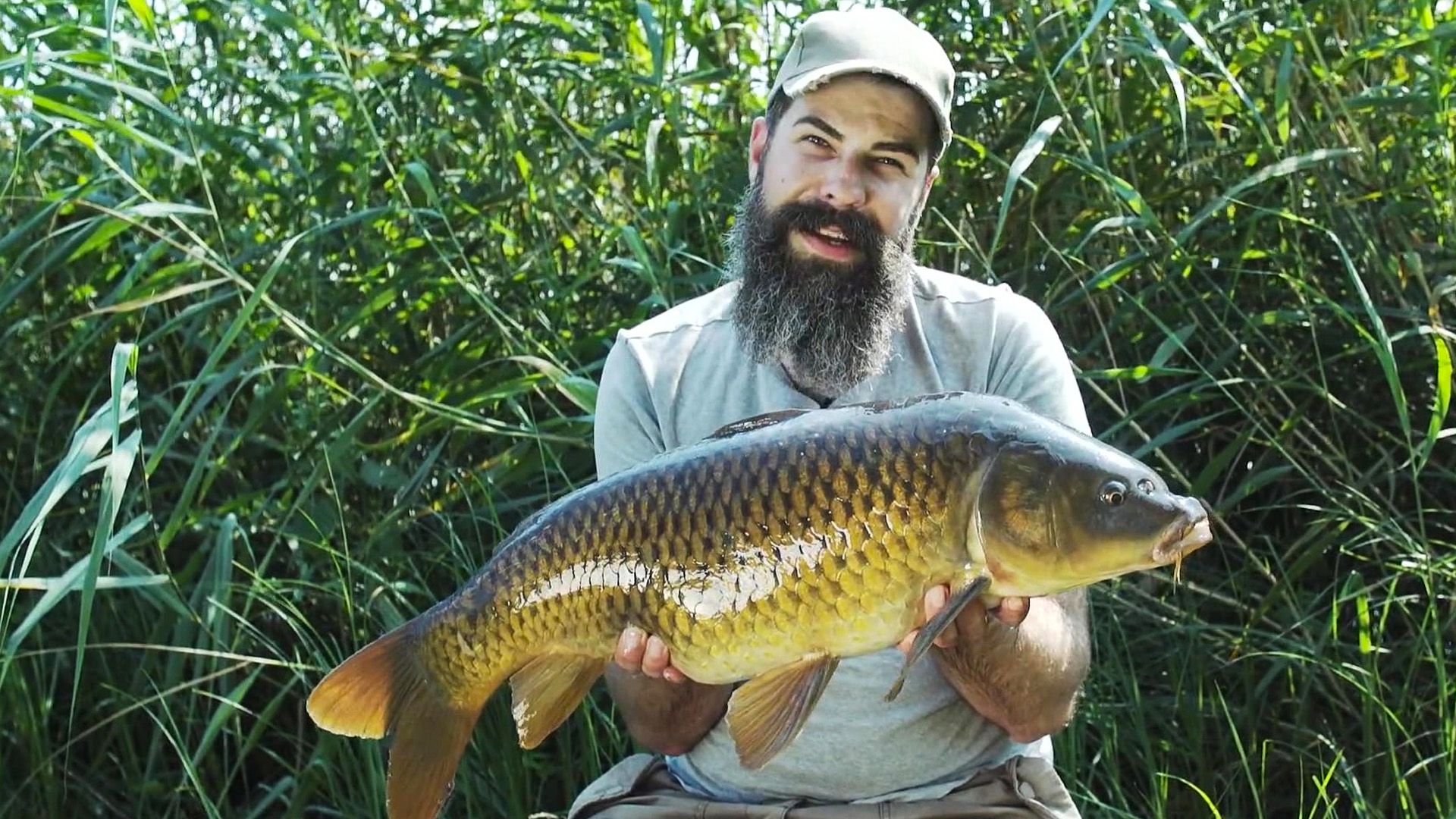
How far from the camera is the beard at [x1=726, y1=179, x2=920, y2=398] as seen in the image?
2021mm

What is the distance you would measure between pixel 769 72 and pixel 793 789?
1331mm

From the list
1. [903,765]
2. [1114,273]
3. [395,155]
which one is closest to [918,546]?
[903,765]

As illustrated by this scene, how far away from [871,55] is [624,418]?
0.50 m

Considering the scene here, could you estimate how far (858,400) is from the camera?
2008 mm

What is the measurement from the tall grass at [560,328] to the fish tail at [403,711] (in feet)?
1.88

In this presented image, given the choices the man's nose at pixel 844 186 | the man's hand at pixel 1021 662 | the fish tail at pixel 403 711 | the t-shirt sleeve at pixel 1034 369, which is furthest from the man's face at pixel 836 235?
the fish tail at pixel 403 711

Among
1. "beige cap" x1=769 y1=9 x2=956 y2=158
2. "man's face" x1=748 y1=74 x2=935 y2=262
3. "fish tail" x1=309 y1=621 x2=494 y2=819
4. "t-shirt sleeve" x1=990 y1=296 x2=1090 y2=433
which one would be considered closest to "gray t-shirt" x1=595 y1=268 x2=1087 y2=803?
"t-shirt sleeve" x1=990 y1=296 x2=1090 y2=433

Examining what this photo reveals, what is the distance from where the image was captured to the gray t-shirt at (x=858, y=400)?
1871 mm

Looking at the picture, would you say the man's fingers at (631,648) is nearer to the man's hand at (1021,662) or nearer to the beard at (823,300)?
the man's hand at (1021,662)

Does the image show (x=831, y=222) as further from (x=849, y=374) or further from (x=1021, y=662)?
(x=1021, y=662)

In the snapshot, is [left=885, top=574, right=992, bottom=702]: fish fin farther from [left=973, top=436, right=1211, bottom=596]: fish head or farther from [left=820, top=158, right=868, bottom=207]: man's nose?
[left=820, top=158, right=868, bottom=207]: man's nose

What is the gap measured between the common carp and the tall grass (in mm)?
732

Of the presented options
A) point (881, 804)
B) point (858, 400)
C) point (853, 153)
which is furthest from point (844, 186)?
point (881, 804)

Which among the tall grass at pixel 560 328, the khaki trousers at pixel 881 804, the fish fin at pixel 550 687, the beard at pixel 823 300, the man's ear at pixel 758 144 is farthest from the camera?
the tall grass at pixel 560 328
